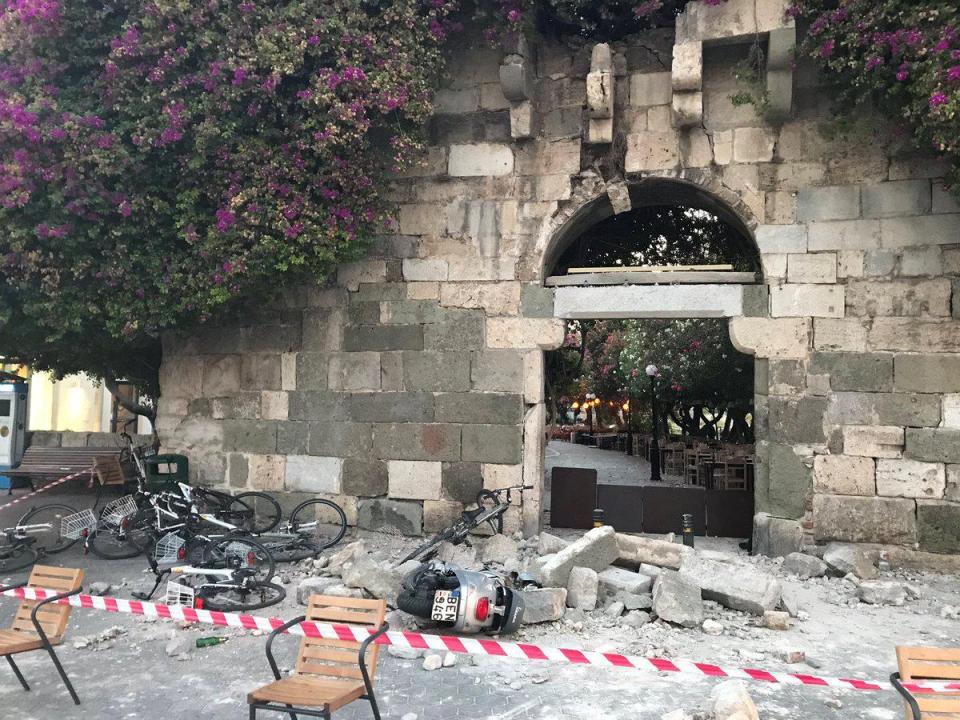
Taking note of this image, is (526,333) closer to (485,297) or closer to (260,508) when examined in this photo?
(485,297)

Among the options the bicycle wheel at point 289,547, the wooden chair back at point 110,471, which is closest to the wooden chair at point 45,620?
the bicycle wheel at point 289,547

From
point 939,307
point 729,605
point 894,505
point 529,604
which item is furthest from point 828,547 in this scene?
point 529,604

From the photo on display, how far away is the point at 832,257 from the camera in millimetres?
7789

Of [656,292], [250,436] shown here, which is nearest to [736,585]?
[656,292]

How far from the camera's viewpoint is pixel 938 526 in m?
7.37

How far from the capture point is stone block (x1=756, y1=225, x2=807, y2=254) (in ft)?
25.8

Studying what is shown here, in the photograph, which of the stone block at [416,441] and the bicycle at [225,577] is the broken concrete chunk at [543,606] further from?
the stone block at [416,441]

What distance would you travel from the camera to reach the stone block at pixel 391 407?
8734mm

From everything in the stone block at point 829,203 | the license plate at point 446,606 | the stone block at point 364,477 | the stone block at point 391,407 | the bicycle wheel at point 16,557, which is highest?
the stone block at point 829,203

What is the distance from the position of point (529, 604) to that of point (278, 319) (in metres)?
5.06

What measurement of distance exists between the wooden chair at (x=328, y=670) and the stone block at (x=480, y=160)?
5777 millimetres

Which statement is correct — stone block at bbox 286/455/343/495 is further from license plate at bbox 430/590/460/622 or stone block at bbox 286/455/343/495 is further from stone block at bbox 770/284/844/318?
stone block at bbox 770/284/844/318

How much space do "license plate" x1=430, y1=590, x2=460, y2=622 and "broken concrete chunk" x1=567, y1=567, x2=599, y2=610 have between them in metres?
1.25

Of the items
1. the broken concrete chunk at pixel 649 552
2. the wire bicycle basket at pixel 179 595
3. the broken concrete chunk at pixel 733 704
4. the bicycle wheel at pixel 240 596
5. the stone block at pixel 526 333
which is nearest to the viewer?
the broken concrete chunk at pixel 733 704
